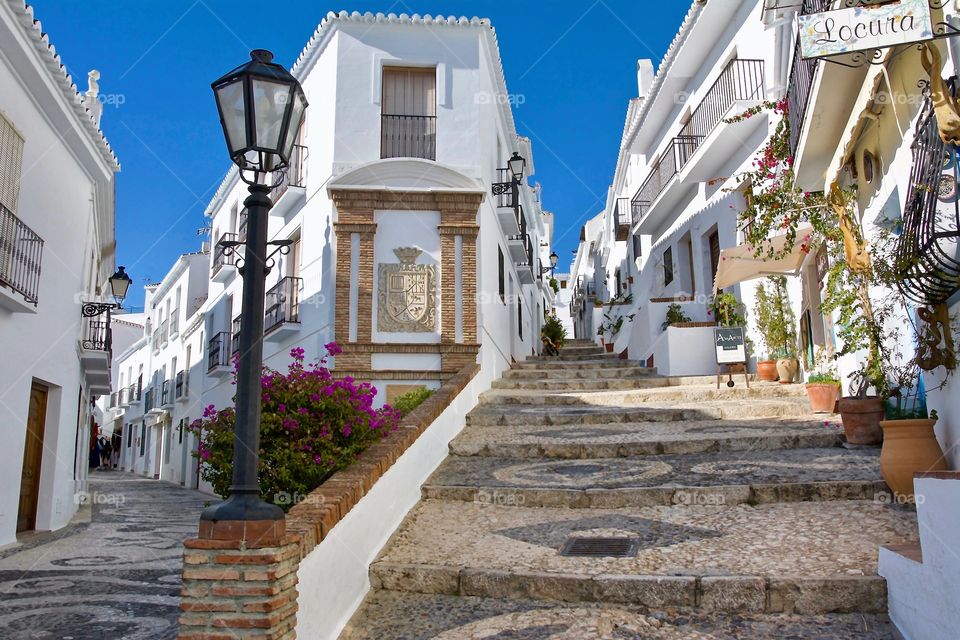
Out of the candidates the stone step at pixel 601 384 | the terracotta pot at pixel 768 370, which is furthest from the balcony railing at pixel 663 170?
the terracotta pot at pixel 768 370

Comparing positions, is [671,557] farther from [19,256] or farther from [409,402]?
[19,256]

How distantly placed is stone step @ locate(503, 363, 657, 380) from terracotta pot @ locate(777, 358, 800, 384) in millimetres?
2897

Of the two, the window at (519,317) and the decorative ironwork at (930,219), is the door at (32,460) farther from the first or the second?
the window at (519,317)

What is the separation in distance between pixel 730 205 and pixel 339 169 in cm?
719

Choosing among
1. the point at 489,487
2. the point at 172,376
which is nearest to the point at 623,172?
the point at 172,376

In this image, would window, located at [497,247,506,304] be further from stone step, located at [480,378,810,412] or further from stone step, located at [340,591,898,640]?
stone step, located at [340,591,898,640]

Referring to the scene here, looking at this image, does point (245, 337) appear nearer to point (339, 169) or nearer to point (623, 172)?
point (339, 169)

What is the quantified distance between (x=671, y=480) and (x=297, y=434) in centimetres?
327

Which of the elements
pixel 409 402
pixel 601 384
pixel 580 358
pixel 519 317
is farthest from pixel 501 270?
pixel 409 402

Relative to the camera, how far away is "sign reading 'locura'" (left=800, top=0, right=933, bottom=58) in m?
4.23

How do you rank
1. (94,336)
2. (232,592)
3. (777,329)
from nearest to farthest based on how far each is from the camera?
(232,592), (777,329), (94,336)

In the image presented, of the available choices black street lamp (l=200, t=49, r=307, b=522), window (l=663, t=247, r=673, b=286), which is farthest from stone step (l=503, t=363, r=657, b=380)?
black street lamp (l=200, t=49, r=307, b=522)

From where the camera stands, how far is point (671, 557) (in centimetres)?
485

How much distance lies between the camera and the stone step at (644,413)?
29.6 feet
